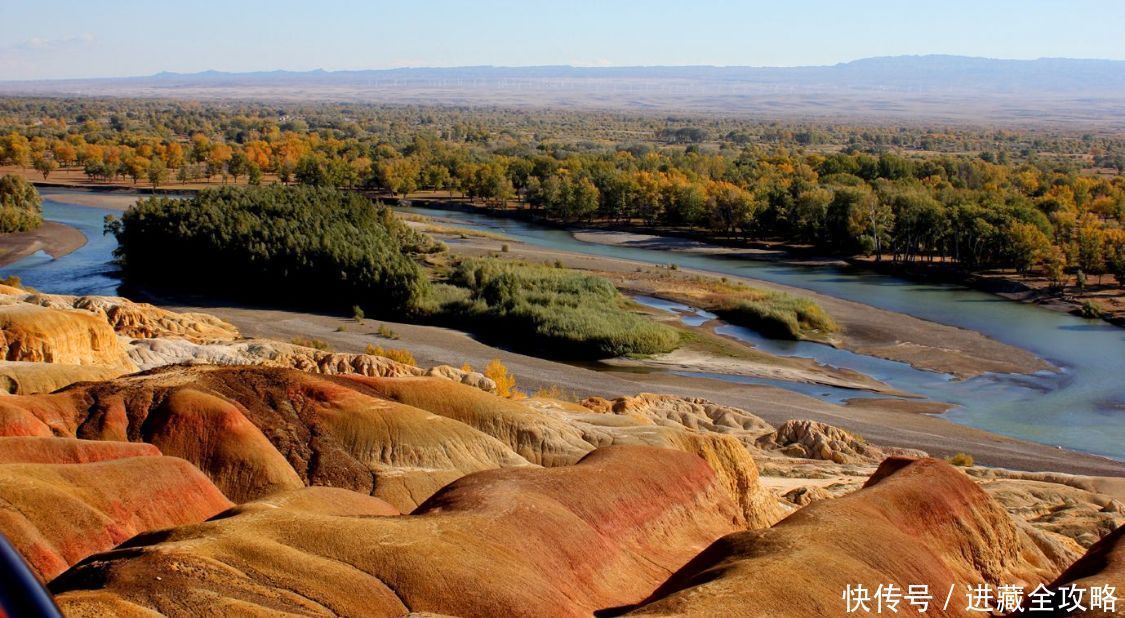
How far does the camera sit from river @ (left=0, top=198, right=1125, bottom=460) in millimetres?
47531

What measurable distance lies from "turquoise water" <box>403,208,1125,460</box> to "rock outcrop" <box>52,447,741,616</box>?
29220mm

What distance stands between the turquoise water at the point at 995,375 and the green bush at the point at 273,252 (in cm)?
2120

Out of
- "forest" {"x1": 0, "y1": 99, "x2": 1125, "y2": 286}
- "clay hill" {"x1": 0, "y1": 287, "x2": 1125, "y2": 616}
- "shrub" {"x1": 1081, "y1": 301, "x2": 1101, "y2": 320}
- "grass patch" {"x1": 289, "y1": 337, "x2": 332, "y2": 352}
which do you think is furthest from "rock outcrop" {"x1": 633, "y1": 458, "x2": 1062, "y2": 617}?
"forest" {"x1": 0, "y1": 99, "x2": 1125, "y2": 286}

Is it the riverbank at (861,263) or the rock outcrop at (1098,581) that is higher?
the rock outcrop at (1098,581)

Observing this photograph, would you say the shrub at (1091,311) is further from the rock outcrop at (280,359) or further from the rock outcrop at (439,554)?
the rock outcrop at (439,554)

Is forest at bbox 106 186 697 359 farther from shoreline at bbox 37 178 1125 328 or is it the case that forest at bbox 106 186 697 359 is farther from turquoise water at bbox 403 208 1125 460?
shoreline at bbox 37 178 1125 328

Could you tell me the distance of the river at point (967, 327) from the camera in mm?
47531

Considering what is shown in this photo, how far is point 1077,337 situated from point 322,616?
2394 inches

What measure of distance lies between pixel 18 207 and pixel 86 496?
83.8 meters

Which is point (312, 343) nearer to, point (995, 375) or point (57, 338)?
point (57, 338)

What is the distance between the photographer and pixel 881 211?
90.2m

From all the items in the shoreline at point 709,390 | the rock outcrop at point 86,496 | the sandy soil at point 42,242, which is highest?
the rock outcrop at point 86,496

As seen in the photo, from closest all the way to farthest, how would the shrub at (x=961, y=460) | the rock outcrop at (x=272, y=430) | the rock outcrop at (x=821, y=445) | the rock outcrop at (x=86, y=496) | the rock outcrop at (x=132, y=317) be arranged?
the rock outcrop at (x=86, y=496)
the rock outcrop at (x=272, y=430)
the rock outcrop at (x=821, y=445)
the shrub at (x=961, y=460)
the rock outcrop at (x=132, y=317)

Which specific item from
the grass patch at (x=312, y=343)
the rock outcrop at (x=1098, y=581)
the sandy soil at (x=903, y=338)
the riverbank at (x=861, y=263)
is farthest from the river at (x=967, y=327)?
the rock outcrop at (x=1098, y=581)
